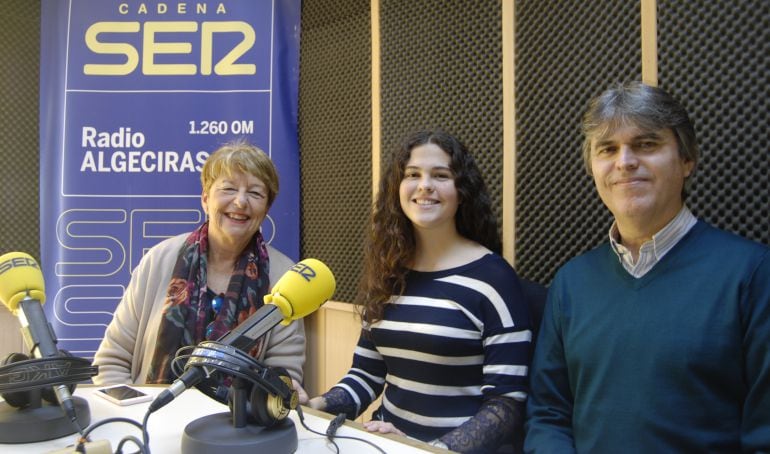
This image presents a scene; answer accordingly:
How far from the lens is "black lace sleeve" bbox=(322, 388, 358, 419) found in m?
1.61

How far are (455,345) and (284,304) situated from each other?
2.33ft

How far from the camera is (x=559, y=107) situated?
1.94 meters

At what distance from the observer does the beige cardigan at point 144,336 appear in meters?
1.95

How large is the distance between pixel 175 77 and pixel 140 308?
1278 millimetres

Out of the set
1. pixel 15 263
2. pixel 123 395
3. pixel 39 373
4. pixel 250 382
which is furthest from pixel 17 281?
pixel 250 382

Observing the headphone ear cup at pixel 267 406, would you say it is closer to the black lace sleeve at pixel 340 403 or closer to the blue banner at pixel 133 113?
the black lace sleeve at pixel 340 403

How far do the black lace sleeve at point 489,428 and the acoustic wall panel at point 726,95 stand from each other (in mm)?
877

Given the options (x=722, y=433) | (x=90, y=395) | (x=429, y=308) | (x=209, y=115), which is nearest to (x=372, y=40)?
(x=209, y=115)

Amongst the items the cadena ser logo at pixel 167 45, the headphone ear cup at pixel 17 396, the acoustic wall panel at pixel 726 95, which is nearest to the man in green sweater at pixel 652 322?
the acoustic wall panel at pixel 726 95

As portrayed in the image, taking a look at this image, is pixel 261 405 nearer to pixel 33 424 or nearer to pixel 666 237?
pixel 33 424

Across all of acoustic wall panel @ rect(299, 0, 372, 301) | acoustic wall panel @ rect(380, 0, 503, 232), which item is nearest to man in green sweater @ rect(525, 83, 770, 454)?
acoustic wall panel @ rect(380, 0, 503, 232)

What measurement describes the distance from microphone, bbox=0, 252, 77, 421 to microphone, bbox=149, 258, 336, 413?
36 cm

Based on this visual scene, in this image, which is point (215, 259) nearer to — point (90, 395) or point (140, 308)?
point (140, 308)

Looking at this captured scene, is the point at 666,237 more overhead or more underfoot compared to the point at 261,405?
more overhead
